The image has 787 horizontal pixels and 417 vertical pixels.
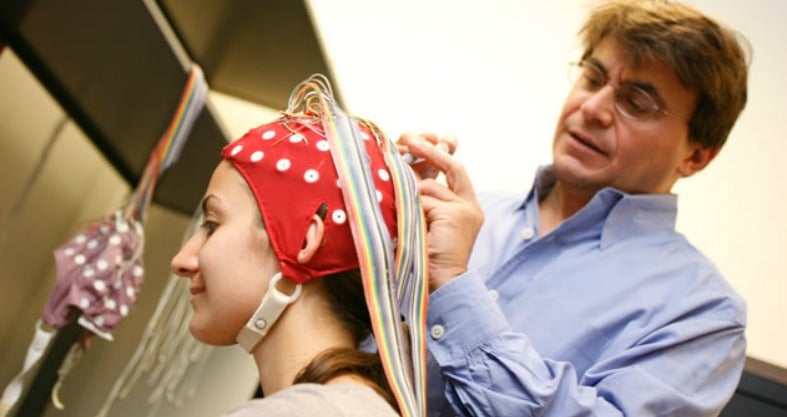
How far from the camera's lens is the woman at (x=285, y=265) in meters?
0.77

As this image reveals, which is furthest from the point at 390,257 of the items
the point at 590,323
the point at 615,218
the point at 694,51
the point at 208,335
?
the point at 694,51

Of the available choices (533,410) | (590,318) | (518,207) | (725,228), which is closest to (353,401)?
(533,410)

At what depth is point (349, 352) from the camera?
2.50ft

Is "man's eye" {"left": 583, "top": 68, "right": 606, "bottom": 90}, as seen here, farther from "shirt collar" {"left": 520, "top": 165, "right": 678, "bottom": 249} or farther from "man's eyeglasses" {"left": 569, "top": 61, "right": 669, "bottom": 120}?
"shirt collar" {"left": 520, "top": 165, "right": 678, "bottom": 249}

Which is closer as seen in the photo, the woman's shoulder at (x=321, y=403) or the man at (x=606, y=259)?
the woman's shoulder at (x=321, y=403)

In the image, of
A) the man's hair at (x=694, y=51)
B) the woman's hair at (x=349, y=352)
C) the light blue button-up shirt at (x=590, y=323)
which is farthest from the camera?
the man's hair at (x=694, y=51)

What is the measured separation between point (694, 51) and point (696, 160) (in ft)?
0.68

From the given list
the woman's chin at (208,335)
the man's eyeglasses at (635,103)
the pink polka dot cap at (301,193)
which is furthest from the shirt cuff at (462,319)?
the man's eyeglasses at (635,103)

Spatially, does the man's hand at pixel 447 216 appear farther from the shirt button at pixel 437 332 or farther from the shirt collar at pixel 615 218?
the shirt collar at pixel 615 218

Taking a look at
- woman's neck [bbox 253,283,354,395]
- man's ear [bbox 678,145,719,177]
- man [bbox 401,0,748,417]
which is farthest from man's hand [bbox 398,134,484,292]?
man's ear [bbox 678,145,719,177]

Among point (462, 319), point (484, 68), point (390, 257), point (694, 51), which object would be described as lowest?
point (484, 68)

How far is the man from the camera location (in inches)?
33.7

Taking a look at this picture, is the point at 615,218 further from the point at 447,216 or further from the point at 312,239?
the point at 312,239

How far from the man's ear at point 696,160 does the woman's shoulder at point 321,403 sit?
29.2 inches
